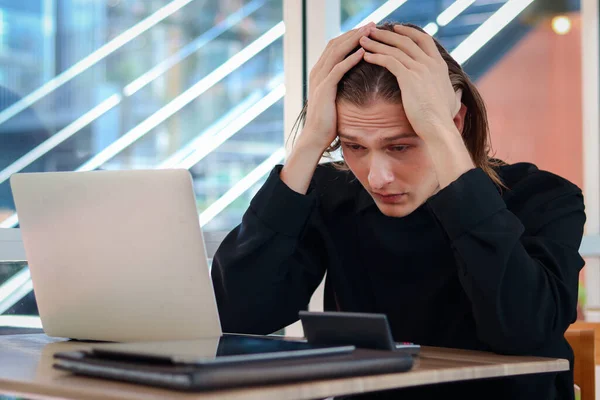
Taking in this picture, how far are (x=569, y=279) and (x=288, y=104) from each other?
1353 millimetres

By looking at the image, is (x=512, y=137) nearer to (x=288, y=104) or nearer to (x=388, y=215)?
(x=288, y=104)

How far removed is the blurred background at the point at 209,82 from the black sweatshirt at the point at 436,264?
845mm

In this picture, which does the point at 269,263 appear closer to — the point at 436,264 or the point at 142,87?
the point at 436,264

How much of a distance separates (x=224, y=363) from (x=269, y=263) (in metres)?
0.75

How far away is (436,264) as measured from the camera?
4.94ft

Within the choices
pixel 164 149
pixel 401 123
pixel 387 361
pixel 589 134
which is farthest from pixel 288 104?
pixel 387 361

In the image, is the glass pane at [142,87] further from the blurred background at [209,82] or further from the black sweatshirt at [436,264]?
the black sweatshirt at [436,264]

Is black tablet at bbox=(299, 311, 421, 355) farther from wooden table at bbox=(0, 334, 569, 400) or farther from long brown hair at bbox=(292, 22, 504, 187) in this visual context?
long brown hair at bbox=(292, 22, 504, 187)

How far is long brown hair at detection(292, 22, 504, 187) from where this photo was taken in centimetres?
145

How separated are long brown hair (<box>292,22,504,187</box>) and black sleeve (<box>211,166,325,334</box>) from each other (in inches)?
7.9

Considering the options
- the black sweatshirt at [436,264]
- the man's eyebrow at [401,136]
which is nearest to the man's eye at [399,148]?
the man's eyebrow at [401,136]

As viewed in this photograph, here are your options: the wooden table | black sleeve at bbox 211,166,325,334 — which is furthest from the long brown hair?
the wooden table

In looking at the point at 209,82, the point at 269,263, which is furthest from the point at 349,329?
the point at 209,82

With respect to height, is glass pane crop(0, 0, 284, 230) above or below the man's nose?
above
